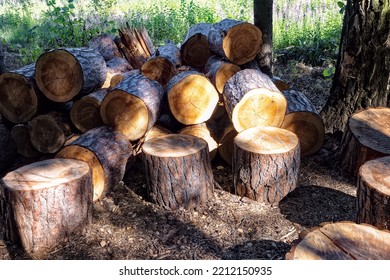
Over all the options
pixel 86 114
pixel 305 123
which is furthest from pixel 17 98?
pixel 305 123

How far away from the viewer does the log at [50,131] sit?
13.3ft

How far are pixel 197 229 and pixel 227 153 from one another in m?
1.06

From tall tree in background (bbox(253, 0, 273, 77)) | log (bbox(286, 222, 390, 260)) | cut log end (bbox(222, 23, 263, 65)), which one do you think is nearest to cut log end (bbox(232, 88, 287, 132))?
cut log end (bbox(222, 23, 263, 65))

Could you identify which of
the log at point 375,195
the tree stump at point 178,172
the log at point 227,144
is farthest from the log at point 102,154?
the log at point 375,195

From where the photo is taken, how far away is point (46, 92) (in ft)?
13.1

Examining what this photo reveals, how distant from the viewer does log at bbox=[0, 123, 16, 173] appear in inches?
165

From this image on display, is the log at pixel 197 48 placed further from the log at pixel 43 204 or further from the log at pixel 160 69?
the log at pixel 43 204

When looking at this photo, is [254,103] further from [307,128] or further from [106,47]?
[106,47]

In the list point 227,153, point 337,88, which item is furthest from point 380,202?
point 337,88

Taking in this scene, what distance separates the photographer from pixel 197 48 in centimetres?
507

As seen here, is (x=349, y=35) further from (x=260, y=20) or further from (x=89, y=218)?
(x=89, y=218)

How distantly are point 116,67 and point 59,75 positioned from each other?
1.27 m

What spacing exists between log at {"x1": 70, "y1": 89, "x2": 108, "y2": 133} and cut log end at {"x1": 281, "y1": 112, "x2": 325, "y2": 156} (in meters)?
1.86

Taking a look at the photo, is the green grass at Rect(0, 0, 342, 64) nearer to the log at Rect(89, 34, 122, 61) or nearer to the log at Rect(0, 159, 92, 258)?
the log at Rect(89, 34, 122, 61)
